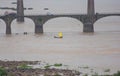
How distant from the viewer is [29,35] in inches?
3551

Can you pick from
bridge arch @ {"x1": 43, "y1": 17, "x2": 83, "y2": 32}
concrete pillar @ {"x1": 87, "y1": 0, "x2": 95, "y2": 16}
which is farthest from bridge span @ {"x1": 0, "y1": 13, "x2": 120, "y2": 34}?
bridge arch @ {"x1": 43, "y1": 17, "x2": 83, "y2": 32}

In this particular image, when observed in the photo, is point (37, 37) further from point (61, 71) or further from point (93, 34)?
point (61, 71)

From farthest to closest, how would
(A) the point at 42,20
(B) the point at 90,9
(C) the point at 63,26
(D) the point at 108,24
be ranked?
(D) the point at 108,24 < (C) the point at 63,26 < (B) the point at 90,9 < (A) the point at 42,20

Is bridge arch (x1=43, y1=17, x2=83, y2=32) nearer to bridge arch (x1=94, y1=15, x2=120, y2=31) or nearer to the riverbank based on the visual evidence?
bridge arch (x1=94, y1=15, x2=120, y2=31)

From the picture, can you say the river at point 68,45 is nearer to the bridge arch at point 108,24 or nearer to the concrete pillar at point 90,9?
the bridge arch at point 108,24

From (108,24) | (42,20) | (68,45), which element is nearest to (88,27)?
(42,20)

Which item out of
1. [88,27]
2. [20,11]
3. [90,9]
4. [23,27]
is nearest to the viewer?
[88,27]

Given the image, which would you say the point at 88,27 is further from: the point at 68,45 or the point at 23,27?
the point at 68,45

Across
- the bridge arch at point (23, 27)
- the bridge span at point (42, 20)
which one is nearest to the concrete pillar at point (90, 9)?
the bridge span at point (42, 20)

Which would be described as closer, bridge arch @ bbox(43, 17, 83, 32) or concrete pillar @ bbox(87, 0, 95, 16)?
bridge arch @ bbox(43, 17, 83, 32)

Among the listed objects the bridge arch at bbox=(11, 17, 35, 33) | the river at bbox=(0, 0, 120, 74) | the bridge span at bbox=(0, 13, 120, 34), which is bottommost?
the river at bbox=(0, 0, 120, 74)

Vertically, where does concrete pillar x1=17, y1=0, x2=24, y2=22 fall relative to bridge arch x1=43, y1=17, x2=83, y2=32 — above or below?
above

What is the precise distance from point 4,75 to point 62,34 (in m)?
49.5

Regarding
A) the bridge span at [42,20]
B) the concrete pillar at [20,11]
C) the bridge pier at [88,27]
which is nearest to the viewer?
the bridge span at [42,20]
